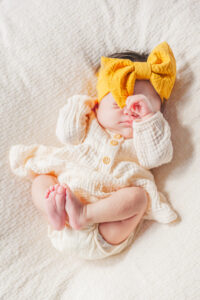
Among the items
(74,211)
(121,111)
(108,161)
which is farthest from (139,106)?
(74,211)

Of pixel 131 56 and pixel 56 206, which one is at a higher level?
pixel 131 56

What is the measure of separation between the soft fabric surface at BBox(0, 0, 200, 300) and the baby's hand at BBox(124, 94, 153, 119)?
7.8 inches

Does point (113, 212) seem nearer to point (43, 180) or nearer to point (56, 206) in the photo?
point (56, 206)

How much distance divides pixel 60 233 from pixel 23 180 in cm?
28

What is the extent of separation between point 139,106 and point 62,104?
37 cm

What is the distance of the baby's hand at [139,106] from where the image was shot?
1.17 metres

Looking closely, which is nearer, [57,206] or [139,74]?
[57,206]

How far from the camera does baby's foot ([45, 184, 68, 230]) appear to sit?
1.07m

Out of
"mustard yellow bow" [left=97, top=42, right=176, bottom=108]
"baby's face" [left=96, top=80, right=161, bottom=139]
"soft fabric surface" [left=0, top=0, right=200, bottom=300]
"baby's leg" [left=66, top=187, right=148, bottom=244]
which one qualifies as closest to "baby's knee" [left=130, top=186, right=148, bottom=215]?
"baby's leg" [left=66, top=187, right=148, bottom=244]

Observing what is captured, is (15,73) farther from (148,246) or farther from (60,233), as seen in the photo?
(148,246)

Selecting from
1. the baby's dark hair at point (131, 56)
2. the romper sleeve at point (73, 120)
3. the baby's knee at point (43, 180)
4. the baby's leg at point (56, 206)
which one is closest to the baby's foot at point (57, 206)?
the baby's leg at point (56, 206)

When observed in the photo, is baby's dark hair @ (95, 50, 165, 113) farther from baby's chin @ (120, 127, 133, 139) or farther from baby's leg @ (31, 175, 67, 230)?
baby's leg @ (31, 175, 67, 230)

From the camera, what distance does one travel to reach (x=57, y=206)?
107 cm


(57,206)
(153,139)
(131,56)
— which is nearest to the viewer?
(57,206)
